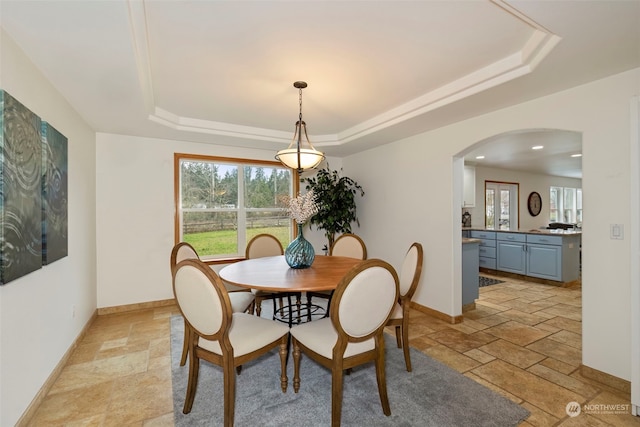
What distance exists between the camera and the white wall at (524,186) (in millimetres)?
7086

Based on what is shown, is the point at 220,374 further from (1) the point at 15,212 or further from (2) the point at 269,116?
(2) the point at 269,116

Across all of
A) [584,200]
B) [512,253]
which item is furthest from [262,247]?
[512,253]

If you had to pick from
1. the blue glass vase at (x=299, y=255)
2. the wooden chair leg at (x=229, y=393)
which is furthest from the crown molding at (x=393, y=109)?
the wooden chair leg at (x=229, y=393)

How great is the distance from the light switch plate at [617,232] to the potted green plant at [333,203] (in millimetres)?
2997

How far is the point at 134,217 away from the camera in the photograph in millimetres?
3789

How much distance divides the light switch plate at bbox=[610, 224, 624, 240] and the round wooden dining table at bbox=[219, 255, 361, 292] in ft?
6.49

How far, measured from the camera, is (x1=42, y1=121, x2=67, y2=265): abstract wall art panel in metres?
2.04

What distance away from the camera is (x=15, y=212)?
1.64m

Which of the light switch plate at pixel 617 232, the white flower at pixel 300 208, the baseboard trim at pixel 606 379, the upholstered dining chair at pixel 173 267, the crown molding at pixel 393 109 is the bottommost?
the baseboard trim at pixel 606 379

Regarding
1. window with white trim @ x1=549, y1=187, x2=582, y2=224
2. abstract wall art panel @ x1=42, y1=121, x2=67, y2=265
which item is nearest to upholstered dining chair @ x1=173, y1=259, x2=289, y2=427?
abstract wall art panel @ x1=42, y1=121, x2=67, y2=265

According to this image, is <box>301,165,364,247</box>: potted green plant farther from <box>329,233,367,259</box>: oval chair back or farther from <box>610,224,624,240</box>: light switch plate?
<box>610,224,624,240</box>: light switch plate

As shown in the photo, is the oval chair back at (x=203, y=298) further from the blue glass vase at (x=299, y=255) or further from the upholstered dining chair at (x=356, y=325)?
the blue glass vase at (x=299, y=255)

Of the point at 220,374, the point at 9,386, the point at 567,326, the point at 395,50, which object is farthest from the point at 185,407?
the point at 567,326

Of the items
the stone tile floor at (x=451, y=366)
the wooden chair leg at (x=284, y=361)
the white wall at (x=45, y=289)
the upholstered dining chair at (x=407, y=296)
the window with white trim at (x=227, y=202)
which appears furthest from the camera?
the window with white trim at (x=227, y=202)
